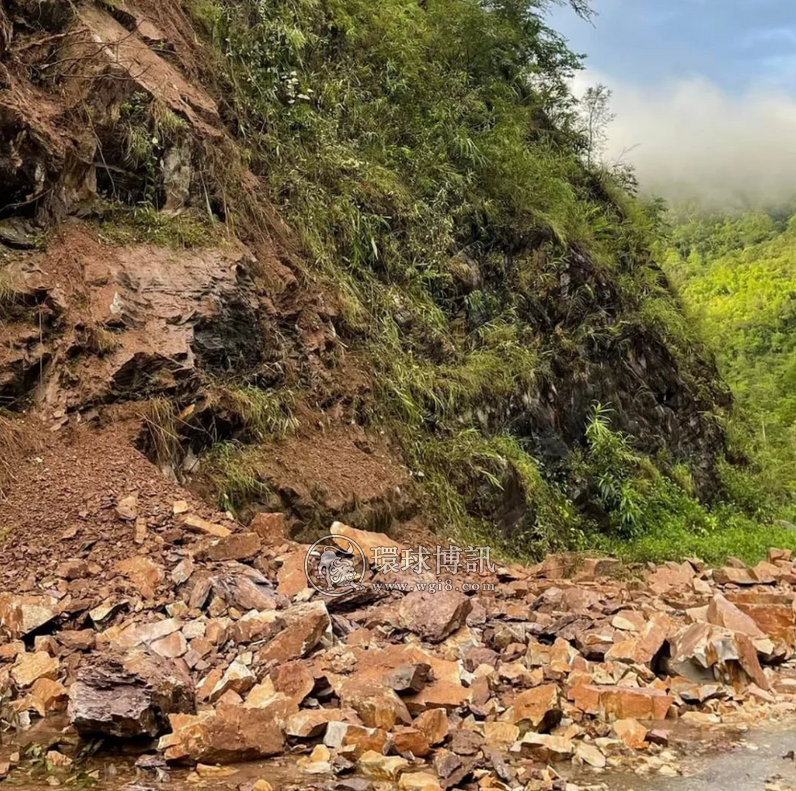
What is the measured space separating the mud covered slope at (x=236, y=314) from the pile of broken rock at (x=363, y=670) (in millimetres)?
1152

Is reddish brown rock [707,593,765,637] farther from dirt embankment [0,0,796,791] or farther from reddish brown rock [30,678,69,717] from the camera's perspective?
reddish brown rock [30,678,69,717]

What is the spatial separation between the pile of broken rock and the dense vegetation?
1683 mm

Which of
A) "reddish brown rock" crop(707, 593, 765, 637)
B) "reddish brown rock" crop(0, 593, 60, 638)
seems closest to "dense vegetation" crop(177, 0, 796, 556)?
"reddish brown rock" crop(0, 593, 60, 638)

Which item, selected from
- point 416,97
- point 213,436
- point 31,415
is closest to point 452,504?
point 213,436

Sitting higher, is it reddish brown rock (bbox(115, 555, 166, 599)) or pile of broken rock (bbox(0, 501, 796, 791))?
reddish brown rock (bbox(115, 555, 166, 599))

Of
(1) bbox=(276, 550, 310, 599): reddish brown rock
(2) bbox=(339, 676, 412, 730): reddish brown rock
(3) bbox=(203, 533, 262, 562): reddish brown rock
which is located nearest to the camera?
(2) bbox=(339, 676, 412, 730): reddish brown rock

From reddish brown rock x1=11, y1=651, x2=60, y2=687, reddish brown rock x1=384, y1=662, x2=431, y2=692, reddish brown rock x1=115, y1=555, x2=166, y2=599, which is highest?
reddish brown rock x1=115, y1=555, x2=166, y2=599

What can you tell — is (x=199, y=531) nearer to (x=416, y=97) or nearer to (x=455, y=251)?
(x=455, y=251)

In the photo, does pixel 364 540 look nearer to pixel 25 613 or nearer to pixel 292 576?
pixel 292 576

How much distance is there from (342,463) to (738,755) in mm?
4034

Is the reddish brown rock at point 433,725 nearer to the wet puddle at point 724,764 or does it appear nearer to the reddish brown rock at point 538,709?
the reddish brown rock at point 538,709

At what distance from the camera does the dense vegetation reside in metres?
8.21

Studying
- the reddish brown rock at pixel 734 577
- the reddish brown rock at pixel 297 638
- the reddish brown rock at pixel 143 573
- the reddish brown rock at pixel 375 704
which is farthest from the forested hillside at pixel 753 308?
the reddish brown rock at pixel 375 704

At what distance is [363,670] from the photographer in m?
3.55
